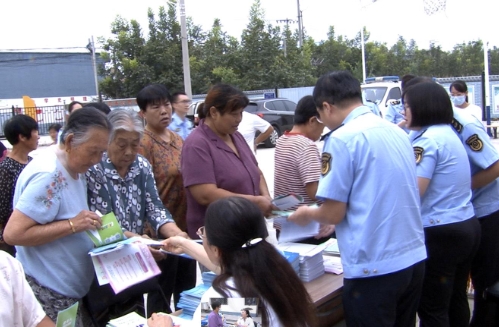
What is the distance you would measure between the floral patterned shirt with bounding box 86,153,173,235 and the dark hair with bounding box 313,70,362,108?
1161mm

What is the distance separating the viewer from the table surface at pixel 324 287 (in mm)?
2510

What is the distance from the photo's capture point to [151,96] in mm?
3723

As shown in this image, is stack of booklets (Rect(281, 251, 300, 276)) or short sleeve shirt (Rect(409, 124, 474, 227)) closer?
stack of booklets (Rect(281, 251, 300, 276))

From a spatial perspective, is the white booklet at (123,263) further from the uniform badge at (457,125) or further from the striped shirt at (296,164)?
the uniform badge at (457,125)

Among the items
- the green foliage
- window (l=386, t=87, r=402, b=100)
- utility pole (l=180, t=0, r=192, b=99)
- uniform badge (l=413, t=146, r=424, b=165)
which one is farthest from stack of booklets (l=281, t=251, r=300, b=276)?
the green foliage

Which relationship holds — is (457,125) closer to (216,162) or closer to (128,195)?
(216,162)

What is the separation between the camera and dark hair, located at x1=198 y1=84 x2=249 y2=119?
125 inches

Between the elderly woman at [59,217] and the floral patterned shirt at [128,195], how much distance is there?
0.27 metres

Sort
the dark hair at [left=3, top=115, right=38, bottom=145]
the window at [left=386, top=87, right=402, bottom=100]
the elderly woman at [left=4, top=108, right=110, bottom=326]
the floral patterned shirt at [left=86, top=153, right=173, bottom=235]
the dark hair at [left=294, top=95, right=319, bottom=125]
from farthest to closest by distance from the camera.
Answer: the window at [left=386, top=87, right=402, bottom=100] < the dark hair at [left=3, top=115, right=38, bottom=145] < the dark hair at [left=294, top=95, right=319, bottom=125] < the floral patterned shirt at [left=86, top=153, right=173, bottom=235] < the elderly woman at [left=4, top=108, right=110, bottom=326]

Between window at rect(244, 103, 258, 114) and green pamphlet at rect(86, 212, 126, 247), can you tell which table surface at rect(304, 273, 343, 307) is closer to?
green pamphlet at rect(86, 212, 126, 247)

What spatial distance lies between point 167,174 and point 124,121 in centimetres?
76

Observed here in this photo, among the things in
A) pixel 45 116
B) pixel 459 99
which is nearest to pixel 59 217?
pixel 459 99

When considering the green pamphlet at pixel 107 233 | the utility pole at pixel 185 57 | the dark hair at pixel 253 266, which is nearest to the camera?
the dark hair at pixel 253 266

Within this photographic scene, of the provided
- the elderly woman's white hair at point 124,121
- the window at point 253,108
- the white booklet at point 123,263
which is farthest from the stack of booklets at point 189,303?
the window at point 253,108
